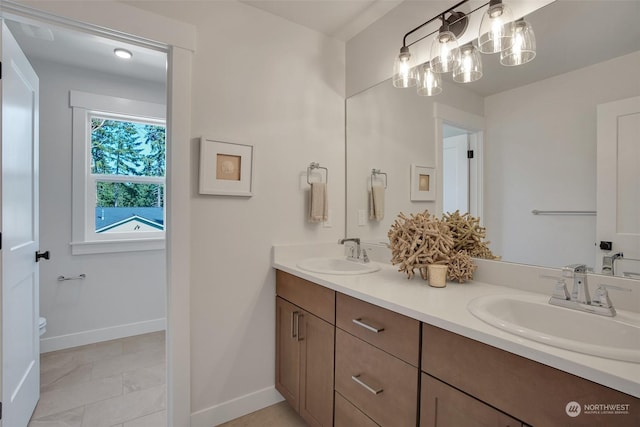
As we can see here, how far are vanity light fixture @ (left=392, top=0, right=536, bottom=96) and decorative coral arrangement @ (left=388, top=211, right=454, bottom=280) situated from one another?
0.73 meters

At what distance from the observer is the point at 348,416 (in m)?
1.35

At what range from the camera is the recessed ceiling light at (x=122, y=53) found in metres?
2.40

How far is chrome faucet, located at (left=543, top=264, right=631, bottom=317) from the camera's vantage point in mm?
965

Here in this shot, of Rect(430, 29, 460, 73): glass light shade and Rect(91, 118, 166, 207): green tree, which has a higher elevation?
Rect(430, 29, 460, 73): glass light shade

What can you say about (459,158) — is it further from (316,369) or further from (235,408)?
(235,408)

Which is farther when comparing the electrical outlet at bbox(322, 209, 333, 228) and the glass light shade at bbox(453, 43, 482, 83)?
the electrical outlet at bbox(322, 209, 333, 228)

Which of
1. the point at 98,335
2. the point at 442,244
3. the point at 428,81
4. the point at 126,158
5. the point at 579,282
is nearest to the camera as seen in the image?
the point at 579,282

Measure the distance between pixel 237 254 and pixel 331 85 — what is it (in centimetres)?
131

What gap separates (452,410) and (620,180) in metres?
0.94

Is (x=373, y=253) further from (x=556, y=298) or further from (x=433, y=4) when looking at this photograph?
(x=433, y=4)

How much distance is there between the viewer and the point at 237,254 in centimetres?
183

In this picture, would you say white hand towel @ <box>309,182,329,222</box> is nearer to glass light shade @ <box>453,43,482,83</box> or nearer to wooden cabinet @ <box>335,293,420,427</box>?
wooden cabinet @ <box>335,293,420,427</box>

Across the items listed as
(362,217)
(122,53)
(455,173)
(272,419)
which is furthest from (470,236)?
(122,53)

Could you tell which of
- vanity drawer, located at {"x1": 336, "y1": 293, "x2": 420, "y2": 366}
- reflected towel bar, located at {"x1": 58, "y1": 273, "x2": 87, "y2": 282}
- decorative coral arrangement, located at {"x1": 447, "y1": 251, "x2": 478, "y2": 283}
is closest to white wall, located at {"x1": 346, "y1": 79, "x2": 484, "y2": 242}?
decorative coral arrangement, located at {"x1": 447, "y1": 251, "x2": 478, "y2": 283}
